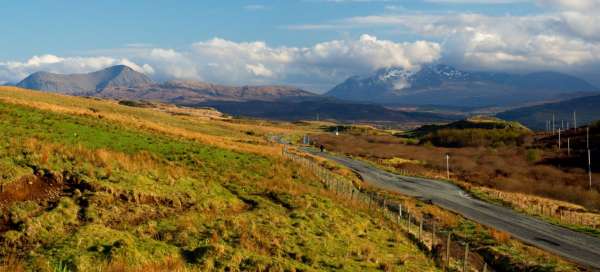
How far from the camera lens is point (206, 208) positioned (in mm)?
24859

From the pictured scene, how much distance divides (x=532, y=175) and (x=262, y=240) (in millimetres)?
78402

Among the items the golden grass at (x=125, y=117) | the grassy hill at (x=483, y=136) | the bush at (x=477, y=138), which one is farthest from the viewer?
the grassy hill at (x=483, y=136)

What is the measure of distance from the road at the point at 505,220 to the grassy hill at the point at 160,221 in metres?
11.3

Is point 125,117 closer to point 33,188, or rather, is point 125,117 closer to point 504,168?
point 33,188

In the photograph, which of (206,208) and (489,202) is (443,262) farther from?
(489,202)

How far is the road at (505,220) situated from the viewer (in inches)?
1281

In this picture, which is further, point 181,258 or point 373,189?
point 373,189

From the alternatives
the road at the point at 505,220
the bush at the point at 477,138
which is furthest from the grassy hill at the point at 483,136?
the road at the point at 505,220

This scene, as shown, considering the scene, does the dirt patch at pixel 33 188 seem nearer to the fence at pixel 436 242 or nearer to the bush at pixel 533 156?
the fence at pixel 436 242

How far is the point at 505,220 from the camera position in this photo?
4281cm

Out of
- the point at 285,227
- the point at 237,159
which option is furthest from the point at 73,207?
the point at 237,159

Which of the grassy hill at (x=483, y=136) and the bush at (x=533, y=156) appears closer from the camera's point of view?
the bush at (x=533, y=156)

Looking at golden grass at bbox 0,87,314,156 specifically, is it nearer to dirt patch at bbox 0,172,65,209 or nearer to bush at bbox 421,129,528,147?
dirt patch at bbox 0,172,65,209

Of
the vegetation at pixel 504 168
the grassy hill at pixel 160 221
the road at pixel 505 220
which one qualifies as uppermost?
the grassy hill at pixel 160 221
